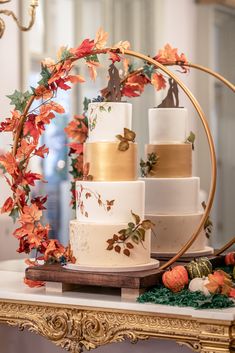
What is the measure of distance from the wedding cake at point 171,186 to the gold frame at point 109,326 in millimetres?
338

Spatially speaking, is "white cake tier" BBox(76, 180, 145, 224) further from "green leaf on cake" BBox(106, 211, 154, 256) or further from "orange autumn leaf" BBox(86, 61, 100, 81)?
"orange autumn leaf" BBox(86, 61, 100, 81)

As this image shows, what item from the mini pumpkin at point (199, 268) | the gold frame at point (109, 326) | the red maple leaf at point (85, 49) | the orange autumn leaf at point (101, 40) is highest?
the orange autumn leaf at point (101, 40)

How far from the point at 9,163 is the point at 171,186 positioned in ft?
1.27

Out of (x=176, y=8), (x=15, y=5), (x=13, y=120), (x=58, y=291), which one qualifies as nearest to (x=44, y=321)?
(x=58, y=291)

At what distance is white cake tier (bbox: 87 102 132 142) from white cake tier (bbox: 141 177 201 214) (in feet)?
0.79

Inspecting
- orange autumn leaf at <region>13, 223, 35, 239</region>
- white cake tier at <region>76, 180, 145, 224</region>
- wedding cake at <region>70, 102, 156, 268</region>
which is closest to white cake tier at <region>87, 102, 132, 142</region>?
wedding cake at <region>70, 102, 156, 268</region>

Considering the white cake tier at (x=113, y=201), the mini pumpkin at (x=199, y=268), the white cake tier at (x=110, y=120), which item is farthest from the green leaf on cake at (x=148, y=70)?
the mini pumpkin at (x=199, y=268)

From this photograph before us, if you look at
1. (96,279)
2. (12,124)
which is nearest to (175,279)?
(96,279)

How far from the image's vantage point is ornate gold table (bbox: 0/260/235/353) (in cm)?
143

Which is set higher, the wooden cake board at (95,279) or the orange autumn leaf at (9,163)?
the orange autumn leaf at (9,163)

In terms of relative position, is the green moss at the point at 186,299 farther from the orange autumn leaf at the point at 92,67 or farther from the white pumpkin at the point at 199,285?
the orange autumn leaf at the point at 92,67

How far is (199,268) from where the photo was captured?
167 centimetres

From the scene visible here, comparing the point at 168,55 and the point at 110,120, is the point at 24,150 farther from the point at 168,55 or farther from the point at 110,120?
the point at 168,55

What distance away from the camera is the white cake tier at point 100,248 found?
1.61 meters
